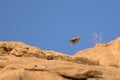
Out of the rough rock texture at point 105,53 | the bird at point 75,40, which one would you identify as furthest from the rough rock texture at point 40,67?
the rough rock texture at point 105,53

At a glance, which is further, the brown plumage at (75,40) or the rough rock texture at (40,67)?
the brown plumage at (75,40)

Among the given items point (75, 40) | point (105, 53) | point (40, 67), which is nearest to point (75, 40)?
point (75, 40)

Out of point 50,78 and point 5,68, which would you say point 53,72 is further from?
point 5,68

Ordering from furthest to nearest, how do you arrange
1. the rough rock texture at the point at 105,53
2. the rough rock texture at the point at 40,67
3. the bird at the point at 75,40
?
the rough rock texture at the point at 105,53
the bird at the point at 75,40
the rough rock texture at the point at 40,67

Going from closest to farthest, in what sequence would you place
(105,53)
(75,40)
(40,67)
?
1. (40,67)
2. (75,40)
3. (105,53)

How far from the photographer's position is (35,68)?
11039 mm

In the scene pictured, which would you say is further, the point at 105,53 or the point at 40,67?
the point at 105,53

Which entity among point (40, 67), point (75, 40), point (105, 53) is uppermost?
point (105, 53)

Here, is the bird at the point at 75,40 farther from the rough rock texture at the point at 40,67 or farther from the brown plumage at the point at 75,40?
the rough rock texture at the point at 40,67

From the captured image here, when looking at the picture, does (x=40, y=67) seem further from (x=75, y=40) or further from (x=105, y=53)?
(x=105, y=53)

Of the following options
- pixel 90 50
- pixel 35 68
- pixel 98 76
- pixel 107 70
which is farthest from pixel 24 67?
pixel 90 50

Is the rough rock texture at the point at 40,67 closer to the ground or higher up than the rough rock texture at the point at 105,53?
closer to the ground

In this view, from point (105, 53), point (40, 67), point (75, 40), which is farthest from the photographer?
point (105, 53)

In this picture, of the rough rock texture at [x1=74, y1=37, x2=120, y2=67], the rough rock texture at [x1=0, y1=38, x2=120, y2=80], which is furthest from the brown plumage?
the rough rock texture at [x1=74, y1=37, x2=120, y2=67]
